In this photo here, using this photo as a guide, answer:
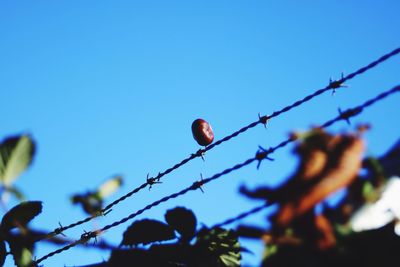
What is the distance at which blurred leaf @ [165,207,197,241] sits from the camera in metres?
1.46

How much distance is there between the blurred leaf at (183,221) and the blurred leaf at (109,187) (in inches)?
24.9

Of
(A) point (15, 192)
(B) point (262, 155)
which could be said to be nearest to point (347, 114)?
(B) point (262, 155)

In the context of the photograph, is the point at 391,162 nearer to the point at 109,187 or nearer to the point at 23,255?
the point at 109,187

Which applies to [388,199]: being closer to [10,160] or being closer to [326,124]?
[326,124]

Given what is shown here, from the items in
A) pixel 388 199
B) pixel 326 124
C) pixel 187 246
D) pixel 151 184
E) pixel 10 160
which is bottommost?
pixel 388 199

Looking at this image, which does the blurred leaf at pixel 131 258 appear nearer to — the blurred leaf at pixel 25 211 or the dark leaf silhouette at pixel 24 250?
the dark leaf silhouette at pixel 24 250

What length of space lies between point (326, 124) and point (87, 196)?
1255 millimetres

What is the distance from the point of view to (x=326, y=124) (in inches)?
69.4

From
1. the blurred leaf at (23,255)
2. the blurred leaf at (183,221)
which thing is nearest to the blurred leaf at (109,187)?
the blurred leaf at (183,221)

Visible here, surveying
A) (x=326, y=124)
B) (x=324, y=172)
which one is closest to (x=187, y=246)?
(x=324, y=172)

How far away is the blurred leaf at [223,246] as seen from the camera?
142cm

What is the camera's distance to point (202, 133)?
298cm

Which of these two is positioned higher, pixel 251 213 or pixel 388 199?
pixel 251 213

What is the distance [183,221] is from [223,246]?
0.67ft
